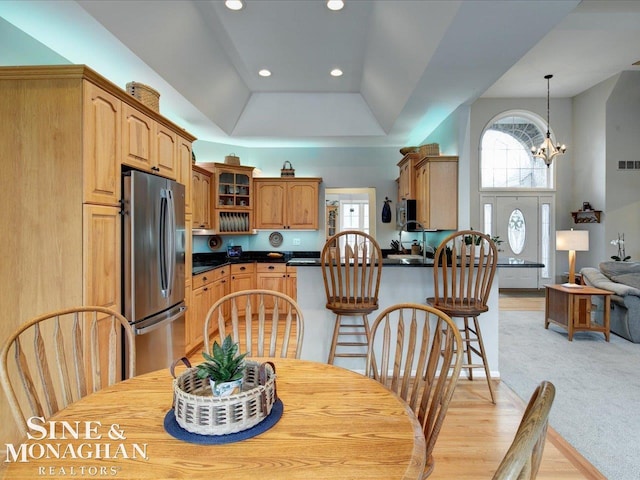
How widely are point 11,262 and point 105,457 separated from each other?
1.68 metres

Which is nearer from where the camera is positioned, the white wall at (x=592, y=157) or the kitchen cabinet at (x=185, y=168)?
the kitchen cabinet at (x=185, y=168)

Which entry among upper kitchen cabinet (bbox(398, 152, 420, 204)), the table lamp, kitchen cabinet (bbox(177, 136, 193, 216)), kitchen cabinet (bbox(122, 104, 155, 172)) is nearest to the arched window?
the table lamp

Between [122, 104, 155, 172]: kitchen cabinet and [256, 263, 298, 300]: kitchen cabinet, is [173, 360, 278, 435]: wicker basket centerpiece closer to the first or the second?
[122, 104, 155, 172]: kitchen cabinet

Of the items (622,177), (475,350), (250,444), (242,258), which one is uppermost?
(622,177)

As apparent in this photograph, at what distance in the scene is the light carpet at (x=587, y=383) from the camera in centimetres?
208

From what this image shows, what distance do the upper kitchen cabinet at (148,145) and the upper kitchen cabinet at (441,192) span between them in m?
2.80

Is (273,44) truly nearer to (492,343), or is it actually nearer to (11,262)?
(11,262)

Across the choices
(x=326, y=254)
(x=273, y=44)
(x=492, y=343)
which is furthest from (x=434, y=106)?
(x=492, y=343)

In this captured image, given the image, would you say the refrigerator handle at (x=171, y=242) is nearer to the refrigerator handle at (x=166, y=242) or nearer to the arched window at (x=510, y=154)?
the refrigerator handle at (x=166, y=242)

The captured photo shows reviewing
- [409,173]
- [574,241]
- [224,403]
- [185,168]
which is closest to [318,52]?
[185,168]

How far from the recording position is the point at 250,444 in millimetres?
896

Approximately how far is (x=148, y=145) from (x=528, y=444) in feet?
9.35

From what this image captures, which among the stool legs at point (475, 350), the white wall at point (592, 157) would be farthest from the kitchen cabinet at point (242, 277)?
the white wall at point (592, 157)

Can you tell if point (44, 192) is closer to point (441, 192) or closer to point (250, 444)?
point (250, 444)
